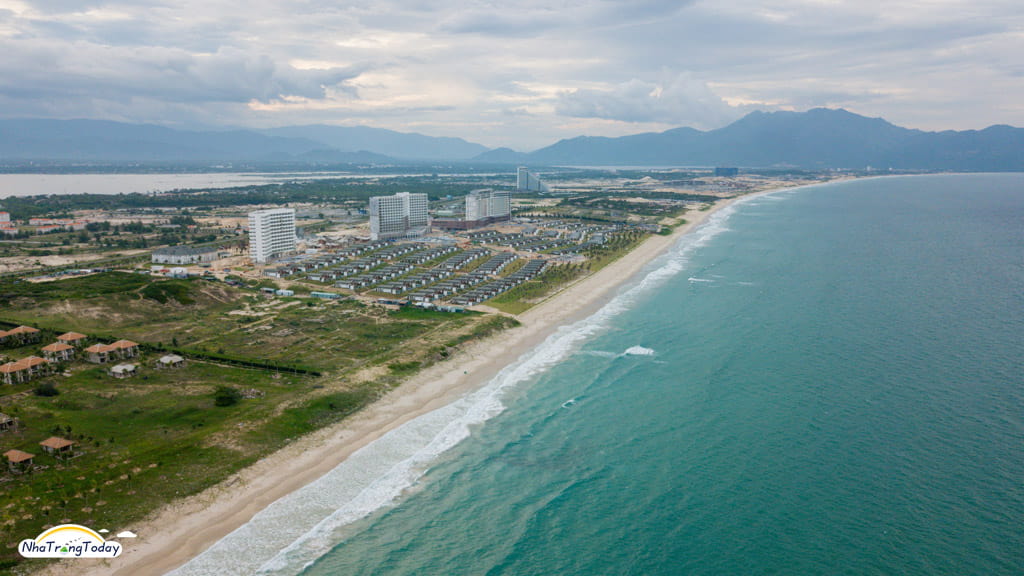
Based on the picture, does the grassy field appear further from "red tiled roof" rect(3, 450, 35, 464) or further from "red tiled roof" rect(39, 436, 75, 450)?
"red tiled roof" rect(3, 450, 35, 464)

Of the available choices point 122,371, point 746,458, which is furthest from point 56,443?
point 746,458

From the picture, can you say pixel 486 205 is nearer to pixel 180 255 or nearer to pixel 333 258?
pixel 333 258

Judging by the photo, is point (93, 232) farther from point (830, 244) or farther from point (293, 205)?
point (830, 244)

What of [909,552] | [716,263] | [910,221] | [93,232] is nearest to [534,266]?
[716,263]

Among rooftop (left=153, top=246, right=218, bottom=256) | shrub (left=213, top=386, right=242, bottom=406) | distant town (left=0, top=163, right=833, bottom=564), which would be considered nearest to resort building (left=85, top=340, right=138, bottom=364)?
distant town (left=0, top=163, right=833, bottom=564)

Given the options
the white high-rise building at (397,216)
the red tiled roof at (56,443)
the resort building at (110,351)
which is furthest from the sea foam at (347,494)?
the white high-rise building at (397,216)
